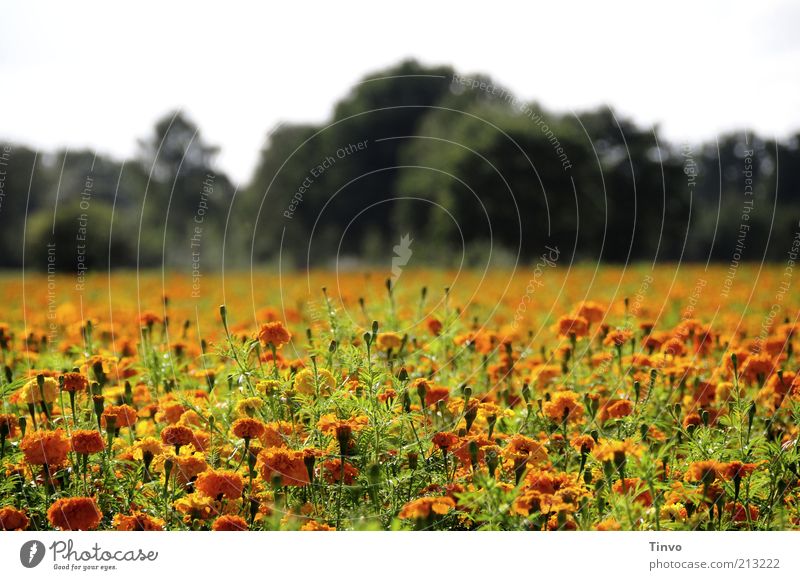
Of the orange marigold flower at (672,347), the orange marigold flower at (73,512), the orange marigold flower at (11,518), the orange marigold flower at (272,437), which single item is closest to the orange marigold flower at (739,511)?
the orange marigold flower at (672,347)

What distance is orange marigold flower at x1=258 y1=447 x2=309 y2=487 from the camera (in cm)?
233

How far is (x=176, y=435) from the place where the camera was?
8.24ft

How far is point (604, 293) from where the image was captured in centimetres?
814

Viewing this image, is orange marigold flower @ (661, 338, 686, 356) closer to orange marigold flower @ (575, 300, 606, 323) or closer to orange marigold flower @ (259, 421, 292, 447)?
orange marigold flower @ (575, 300, 606, 323)

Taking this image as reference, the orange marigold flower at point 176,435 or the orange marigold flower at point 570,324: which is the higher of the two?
the orange marigold flower at point 570,324

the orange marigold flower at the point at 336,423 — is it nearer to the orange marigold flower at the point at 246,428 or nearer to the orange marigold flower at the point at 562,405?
the orange marigold flower at the point at 246,428

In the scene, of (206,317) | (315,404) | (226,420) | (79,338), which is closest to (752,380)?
(315,404)

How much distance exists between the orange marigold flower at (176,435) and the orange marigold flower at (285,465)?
32 centimetres

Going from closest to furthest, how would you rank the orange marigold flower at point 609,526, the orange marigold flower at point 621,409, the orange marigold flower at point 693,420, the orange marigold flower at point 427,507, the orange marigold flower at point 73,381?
the orange marigold flower at point 427,507, the orange marigold flower at point 609,526, the orange marigold flower at point 73,381, the orange marigold flower at point 621,409, the orange marigold flower at point 693,420

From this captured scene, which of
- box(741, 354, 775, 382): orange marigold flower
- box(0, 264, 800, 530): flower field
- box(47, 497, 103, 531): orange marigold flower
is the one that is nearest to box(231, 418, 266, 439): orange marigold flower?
box(0, 264, 800, 530): flower field

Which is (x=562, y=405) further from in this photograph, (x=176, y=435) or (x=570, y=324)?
(x=176, y=435)

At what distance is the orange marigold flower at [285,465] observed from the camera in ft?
7.64

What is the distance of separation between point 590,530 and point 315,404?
1083 millimetres

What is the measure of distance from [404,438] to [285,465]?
735mm
